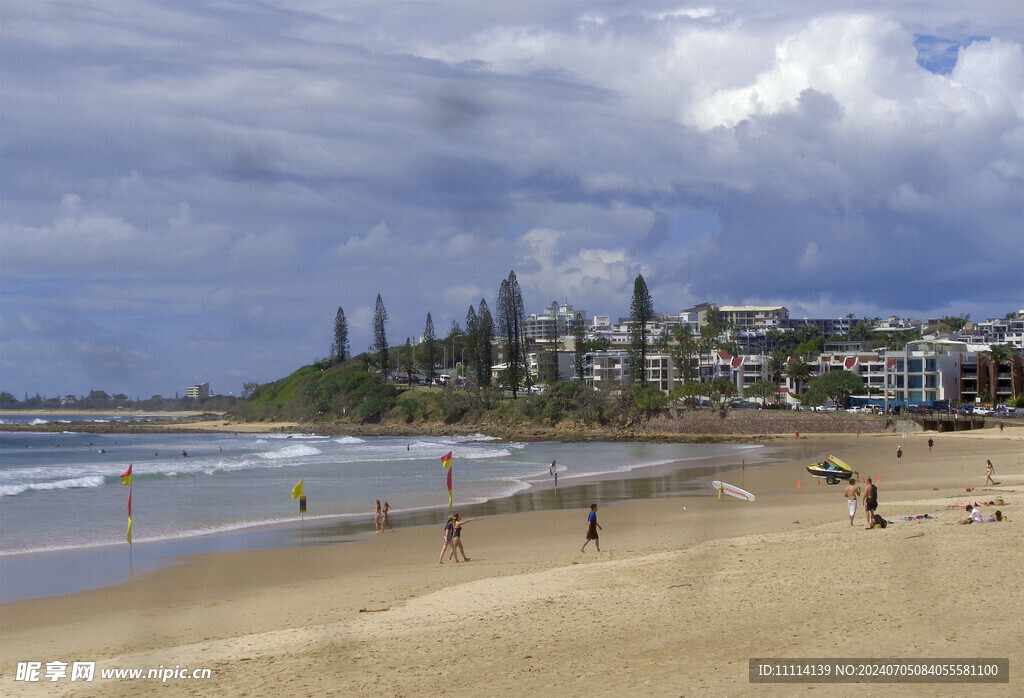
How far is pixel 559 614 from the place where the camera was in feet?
31.6

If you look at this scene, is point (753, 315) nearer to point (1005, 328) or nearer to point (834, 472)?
point (1005, 328)

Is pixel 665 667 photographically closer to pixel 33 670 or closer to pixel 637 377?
pixel 33 670

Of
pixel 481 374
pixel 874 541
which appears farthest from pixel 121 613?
pixel 481 374

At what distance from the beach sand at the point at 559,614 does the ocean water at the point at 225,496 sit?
7.50 ft

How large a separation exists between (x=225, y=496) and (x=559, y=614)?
20.4 meters

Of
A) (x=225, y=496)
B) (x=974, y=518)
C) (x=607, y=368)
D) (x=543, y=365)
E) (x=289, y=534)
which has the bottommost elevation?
(x=225, y=496)

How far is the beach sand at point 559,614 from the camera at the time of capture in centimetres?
745

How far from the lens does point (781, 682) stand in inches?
262

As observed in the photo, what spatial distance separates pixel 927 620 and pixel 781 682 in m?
2.63

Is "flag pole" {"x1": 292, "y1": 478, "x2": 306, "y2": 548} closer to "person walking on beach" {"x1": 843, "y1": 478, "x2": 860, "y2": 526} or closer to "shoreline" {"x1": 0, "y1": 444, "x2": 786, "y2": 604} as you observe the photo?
"shoreline" {"x1": 0, "y1": 444, "x2": 786, "y2": 604}

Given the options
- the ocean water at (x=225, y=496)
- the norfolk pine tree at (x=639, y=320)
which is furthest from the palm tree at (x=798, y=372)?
the ocean water at (x=225, y=496)

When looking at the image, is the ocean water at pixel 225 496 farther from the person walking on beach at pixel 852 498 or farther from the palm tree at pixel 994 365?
the palm tree at pixel 994 365

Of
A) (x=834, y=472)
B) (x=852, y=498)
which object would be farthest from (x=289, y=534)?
(x=834, y=472)

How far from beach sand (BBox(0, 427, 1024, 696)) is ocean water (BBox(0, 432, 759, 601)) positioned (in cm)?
229
